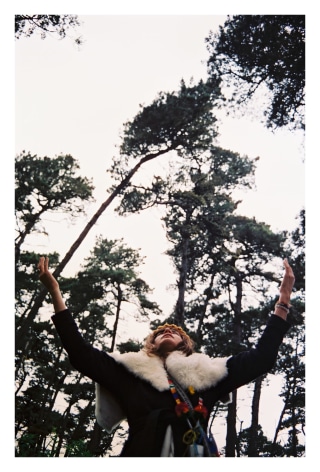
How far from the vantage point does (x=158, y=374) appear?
6.10ft

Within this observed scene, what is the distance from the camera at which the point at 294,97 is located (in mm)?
4875

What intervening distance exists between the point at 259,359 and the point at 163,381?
468mm

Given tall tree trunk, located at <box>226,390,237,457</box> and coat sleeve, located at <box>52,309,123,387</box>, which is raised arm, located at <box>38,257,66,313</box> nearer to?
coat sleeve, located at <box>52,309,123,387</box>

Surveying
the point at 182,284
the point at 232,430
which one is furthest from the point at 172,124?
the point at 232,430

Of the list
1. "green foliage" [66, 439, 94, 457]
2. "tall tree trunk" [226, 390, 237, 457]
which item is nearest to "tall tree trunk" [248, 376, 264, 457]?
"tall tree trunk" [226, 390, 237, 457]

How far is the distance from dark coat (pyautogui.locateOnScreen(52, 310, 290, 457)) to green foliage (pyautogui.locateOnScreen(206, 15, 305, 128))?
146 inches

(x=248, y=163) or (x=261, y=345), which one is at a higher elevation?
(x=248, y=163)

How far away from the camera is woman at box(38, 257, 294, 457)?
1680 mm

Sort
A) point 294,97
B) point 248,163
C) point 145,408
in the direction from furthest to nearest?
point 248,163
point 294,97
point 145,408

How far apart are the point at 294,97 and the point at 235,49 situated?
3.35ft

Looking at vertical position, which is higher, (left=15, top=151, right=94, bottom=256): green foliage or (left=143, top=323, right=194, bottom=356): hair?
(left=15, top=151, right=94, bottom=256): green foliage

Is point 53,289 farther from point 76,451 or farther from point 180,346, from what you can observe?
point 76,451
